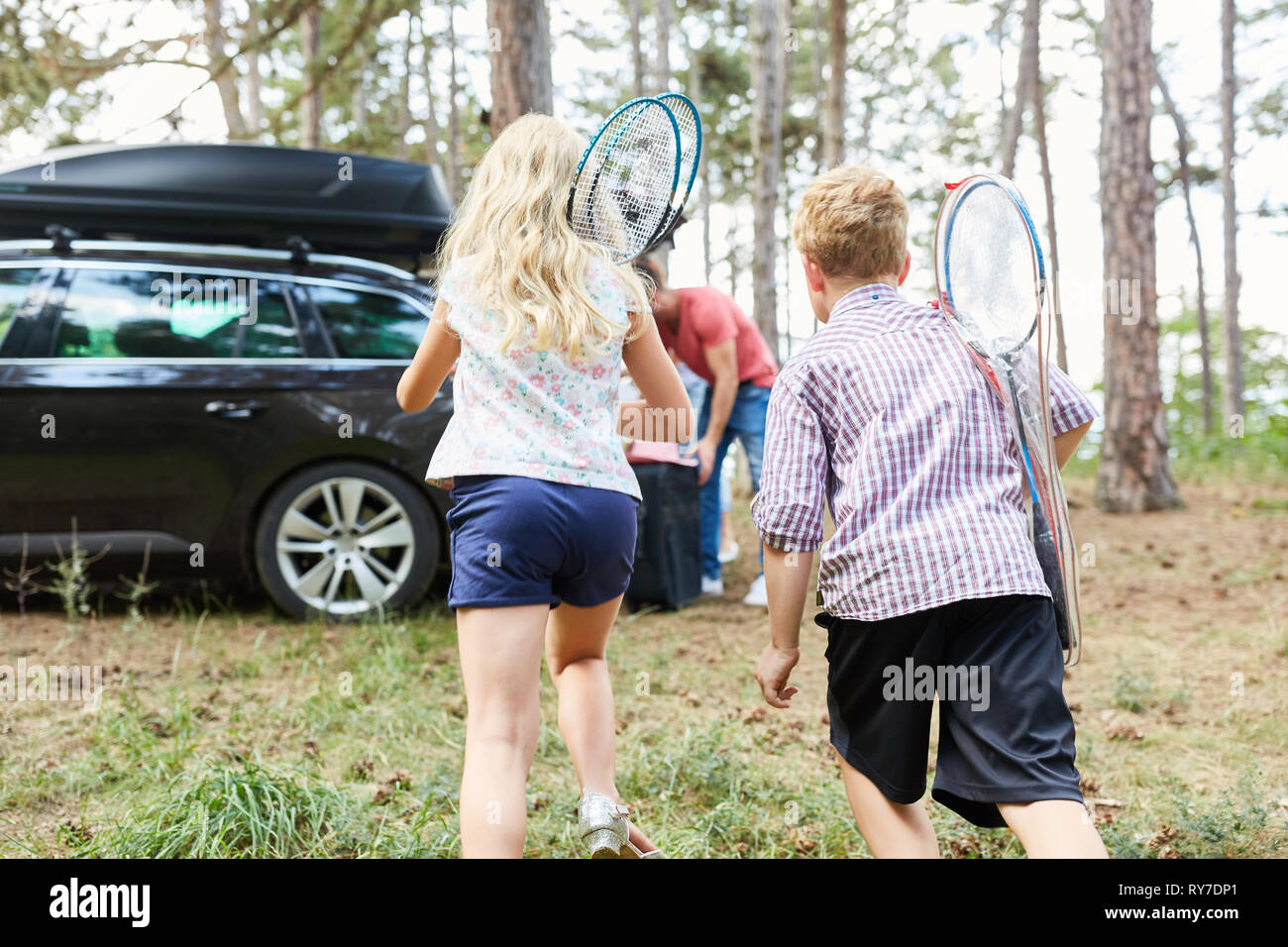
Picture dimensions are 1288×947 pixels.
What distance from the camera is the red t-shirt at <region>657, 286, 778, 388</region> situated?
5.47 m

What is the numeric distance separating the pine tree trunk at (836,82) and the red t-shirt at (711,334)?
16.7ft

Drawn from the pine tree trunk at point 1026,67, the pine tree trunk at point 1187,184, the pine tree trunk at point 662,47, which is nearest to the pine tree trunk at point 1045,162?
the pine tree trunk at point 1026,67

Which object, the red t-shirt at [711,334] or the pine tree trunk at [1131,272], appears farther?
the pine tree trunk at [1131,272]

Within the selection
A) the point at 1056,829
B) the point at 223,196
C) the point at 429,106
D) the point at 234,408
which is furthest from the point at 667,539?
the point at 429,106

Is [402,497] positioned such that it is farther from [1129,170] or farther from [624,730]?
[1129,170]

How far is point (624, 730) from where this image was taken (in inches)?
147

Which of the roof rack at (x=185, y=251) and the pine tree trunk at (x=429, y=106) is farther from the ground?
the pine tree trunk at (x=429, y=106)

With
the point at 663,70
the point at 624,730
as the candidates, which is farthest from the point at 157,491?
the point at 663,70

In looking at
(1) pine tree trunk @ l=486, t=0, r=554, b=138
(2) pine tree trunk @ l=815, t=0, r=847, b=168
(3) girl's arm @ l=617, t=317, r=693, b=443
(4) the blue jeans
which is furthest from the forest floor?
(2) pine tree trunk @ l=815, t=0, r=847, b=168

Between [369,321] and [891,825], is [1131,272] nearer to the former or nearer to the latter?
[369,321]

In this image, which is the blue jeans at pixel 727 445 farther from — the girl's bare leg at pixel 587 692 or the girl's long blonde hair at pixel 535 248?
the girl's long blonde hair at pixel 535 248

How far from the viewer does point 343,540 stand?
5.02 m

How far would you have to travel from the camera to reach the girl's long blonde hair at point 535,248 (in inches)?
82.4

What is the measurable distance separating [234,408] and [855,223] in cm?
370
